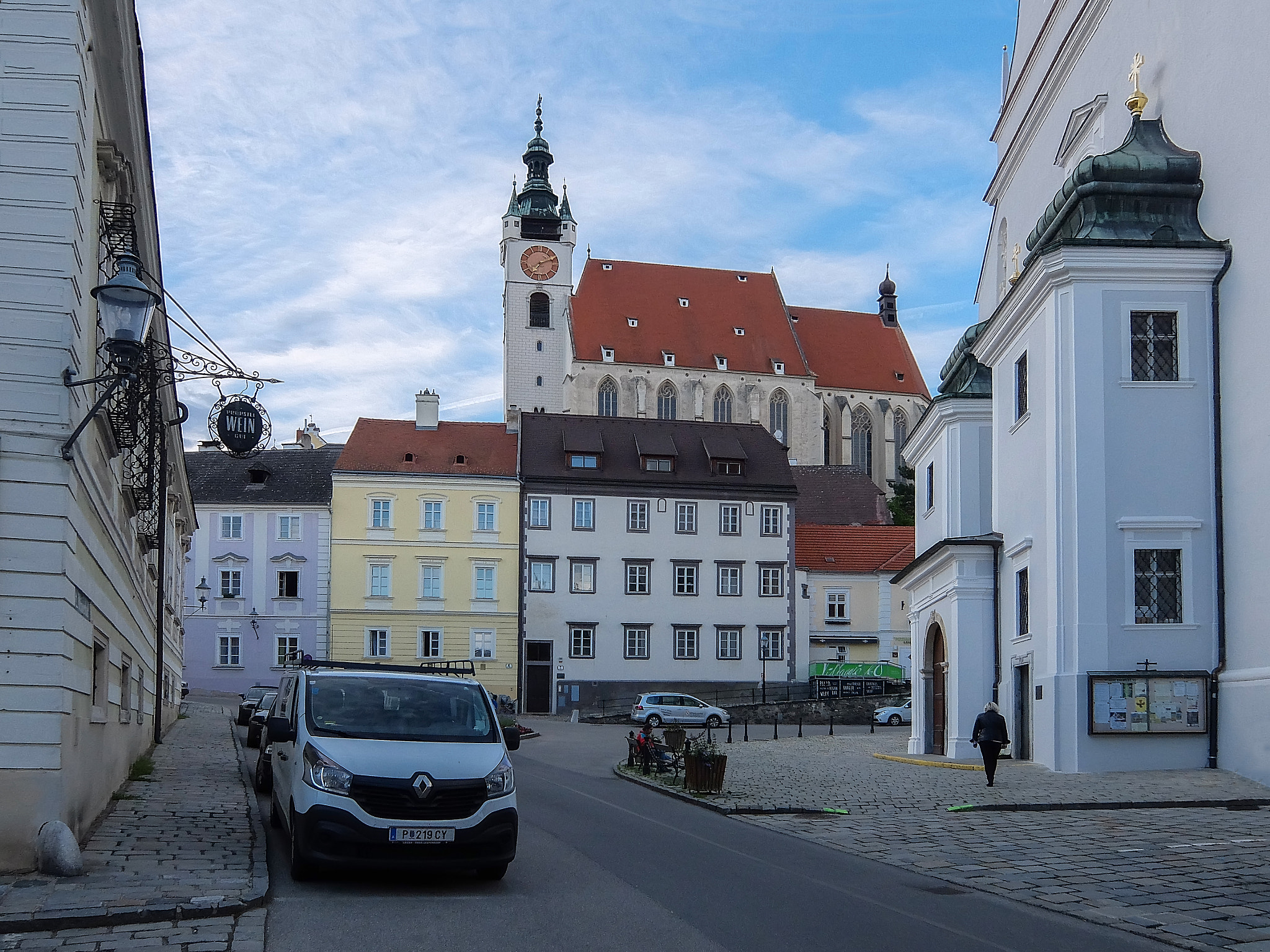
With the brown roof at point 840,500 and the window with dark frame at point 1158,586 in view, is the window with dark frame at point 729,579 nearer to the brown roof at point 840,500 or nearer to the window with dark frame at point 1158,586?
the brown roof at point 840,500

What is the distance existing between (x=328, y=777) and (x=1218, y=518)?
17908 millimetres

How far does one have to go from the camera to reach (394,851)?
10.8 m

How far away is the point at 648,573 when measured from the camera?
6053 centimetres

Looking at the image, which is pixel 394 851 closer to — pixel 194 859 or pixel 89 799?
pixel 194 859

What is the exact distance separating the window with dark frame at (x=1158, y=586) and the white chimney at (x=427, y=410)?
43115 mm

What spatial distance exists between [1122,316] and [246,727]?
1106 inches

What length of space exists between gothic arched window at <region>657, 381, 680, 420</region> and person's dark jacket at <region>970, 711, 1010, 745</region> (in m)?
81.8

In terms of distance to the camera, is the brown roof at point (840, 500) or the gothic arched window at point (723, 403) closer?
the brown roof at point (840, 500)

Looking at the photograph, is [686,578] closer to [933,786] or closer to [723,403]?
[933,786]

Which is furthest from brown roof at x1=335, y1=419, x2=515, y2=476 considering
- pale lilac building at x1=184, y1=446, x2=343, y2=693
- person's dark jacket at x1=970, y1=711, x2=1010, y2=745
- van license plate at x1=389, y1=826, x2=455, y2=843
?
van license plate at x1=389, y1=826, x2=455, y2=843

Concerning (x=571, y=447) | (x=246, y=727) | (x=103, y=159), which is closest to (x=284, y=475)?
(x=571, y=447)

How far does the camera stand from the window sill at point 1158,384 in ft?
78.9

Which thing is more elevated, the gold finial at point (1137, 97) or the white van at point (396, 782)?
the gold finial at point (1137, 97)

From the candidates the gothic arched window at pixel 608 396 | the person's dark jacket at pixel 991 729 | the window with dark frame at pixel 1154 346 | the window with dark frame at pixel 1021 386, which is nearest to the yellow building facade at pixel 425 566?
the window with dark frame at pixel 1021 386
